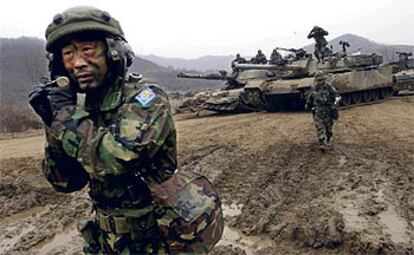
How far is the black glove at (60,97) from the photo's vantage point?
1865 mm

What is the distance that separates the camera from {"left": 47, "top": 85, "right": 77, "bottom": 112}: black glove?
1.87m

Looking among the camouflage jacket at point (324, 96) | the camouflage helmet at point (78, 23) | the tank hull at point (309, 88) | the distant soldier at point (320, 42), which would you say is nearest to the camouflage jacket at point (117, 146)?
the camouflage helmet at point (78, 23)

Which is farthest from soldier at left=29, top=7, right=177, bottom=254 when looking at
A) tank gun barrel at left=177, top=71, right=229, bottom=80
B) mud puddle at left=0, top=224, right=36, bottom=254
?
tank gun barrel at left=177, top=71, right=229, bottom=80

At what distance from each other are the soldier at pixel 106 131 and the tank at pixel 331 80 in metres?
12.5

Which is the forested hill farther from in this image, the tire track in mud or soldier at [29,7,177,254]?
soldier at [29,7,177,254]

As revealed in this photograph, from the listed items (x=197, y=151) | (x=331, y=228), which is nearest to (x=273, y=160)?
(x=197, y=151)

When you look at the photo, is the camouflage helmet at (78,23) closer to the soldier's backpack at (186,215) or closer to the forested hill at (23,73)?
the soldier's backpack at (186,215)

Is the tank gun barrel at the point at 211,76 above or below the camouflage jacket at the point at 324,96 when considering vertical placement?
below

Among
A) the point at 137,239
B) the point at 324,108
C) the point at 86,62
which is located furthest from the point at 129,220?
the point at 324,108

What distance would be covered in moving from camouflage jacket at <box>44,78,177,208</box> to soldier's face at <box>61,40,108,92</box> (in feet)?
0.30

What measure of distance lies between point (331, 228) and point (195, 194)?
338 centimetres

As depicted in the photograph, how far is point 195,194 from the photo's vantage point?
197 cm

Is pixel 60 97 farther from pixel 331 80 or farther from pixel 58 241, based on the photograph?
pixel 331 80

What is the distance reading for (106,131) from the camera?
1.84 metres
